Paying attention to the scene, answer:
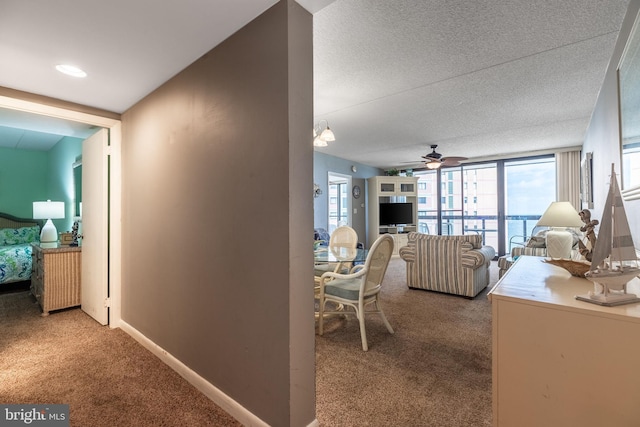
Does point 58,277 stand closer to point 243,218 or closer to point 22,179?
point 243,218

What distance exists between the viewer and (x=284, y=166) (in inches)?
51.8

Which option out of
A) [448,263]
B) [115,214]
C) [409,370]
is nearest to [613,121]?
[448,263]

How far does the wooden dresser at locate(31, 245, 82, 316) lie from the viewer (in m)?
3.14

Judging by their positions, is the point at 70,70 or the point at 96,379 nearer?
the point at 96,379

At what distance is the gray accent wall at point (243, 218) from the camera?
1.33m

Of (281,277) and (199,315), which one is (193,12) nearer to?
(281,277)

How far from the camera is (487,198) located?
6.65 metres

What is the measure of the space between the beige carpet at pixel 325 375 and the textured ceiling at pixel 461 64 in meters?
2.41

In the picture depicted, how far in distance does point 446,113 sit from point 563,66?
4.17 feet

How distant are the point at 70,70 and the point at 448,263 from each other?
169 inches

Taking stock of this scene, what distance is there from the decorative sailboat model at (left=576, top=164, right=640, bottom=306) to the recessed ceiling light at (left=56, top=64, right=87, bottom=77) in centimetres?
318

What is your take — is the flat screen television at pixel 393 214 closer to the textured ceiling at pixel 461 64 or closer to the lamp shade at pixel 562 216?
the textured ceiling at pixel 461 64

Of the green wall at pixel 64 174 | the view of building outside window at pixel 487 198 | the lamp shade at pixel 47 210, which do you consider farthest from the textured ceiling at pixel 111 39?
the view of building outside window at pixel 487 198

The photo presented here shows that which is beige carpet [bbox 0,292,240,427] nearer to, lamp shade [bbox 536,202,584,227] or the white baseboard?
the white baseboard
